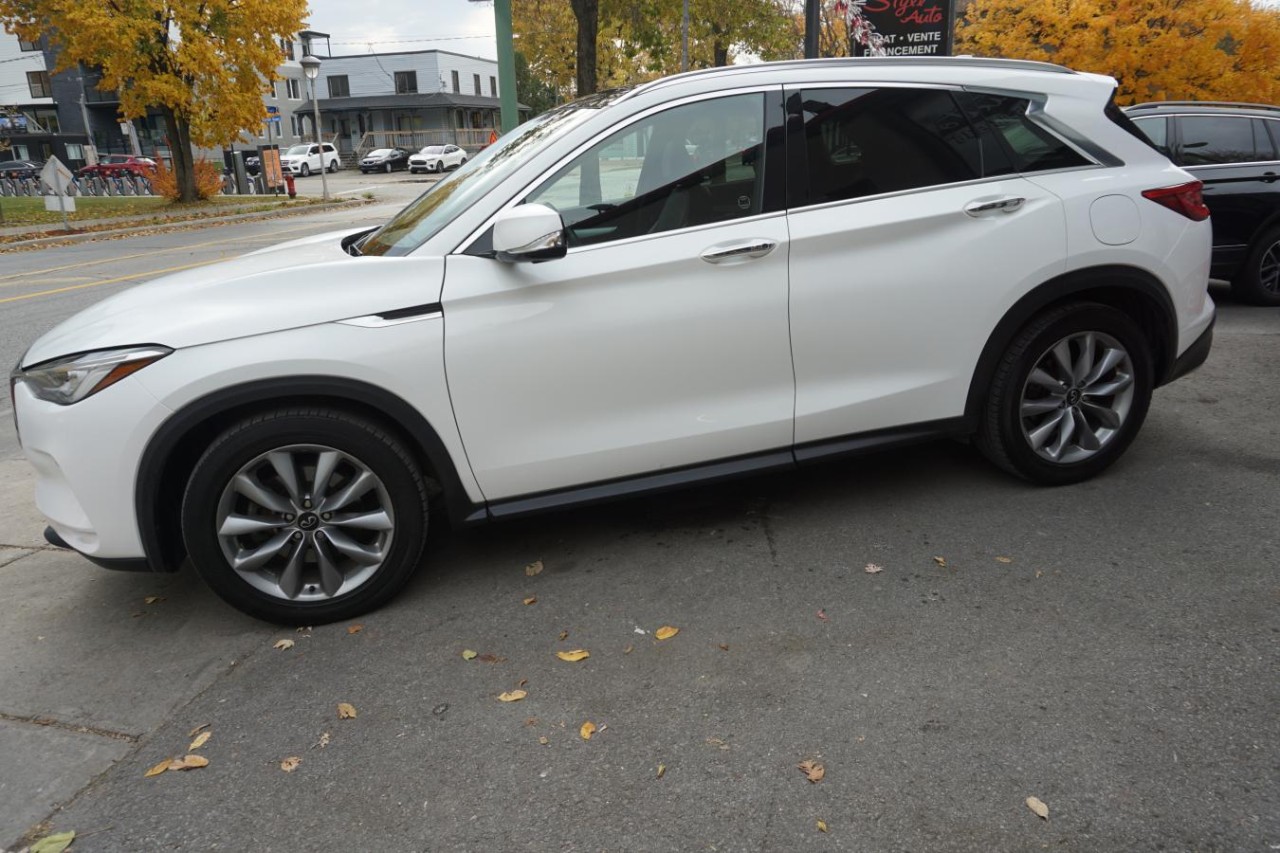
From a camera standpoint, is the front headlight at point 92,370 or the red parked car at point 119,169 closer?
the front headlight at point 92,370

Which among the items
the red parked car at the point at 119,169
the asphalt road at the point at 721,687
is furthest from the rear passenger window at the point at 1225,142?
the red parked car at the point at 119,169

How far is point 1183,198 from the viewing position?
4.14 meters

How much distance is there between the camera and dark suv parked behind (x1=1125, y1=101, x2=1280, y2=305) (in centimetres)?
819

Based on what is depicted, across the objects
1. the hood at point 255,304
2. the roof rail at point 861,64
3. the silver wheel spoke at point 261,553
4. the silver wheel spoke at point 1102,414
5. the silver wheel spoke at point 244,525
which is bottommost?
the silver wheel spoke at point 261,553

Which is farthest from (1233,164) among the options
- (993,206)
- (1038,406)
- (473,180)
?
(473,180)

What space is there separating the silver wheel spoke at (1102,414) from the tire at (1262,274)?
5378 millimetres

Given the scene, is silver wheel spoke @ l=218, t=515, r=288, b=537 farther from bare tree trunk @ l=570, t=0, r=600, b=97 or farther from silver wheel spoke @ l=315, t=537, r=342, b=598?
bare tree trunk @ l=570, t=0, r=600, b=97

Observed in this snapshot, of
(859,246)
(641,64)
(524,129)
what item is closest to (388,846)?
(859,246)

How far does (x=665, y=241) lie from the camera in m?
3.55

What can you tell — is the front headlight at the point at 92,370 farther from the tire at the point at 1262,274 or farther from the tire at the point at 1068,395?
the tire at the point at 1262,274

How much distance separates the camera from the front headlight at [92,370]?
10.4ft

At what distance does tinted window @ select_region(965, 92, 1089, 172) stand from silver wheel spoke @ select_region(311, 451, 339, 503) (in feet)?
9.53

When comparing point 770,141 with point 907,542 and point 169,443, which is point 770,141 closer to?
point 907,542

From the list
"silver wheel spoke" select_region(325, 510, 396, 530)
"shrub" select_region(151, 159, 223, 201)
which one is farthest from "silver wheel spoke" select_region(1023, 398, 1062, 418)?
"shrub" select_region(151, 159, 223, 201)
